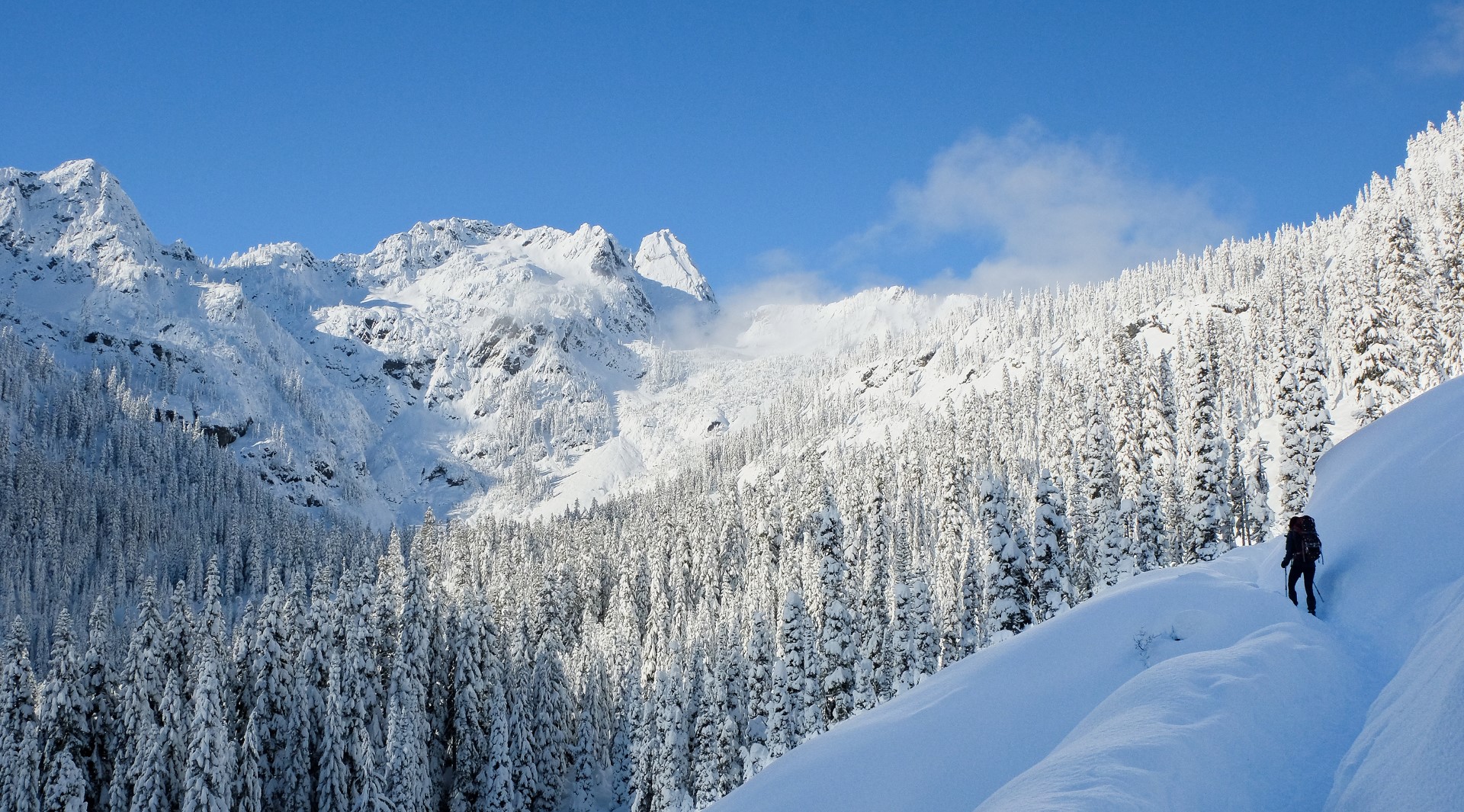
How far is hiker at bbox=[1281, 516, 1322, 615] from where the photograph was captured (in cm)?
1411

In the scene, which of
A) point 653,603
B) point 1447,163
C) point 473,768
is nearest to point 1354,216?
point 1447,163

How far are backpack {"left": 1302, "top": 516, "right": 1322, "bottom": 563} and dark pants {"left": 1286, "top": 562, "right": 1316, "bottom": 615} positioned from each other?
0.45 feet

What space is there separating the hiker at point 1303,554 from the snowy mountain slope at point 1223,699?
1.35ft

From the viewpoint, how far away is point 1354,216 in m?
192

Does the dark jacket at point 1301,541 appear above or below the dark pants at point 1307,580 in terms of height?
above

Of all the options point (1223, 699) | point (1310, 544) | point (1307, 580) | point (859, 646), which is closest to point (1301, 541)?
point (1310, 544)

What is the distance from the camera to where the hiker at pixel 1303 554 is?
1411cm

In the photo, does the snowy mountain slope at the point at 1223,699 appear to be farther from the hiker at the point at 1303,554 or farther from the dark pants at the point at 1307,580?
the hiker at the point at 1303,554

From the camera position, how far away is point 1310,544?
1427 centimetres

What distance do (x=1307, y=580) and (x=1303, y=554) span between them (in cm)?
53

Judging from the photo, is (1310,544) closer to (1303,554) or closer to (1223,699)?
(1303,554)

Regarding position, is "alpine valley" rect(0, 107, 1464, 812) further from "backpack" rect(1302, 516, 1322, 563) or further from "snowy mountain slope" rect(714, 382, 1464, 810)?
"backpack" rect(1302, 516, 1322, 563)

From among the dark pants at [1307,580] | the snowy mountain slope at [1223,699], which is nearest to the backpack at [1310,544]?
the dark pants at [1307,580]

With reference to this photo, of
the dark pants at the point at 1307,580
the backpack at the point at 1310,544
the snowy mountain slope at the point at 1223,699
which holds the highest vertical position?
the backpack at the point at 1310,544
